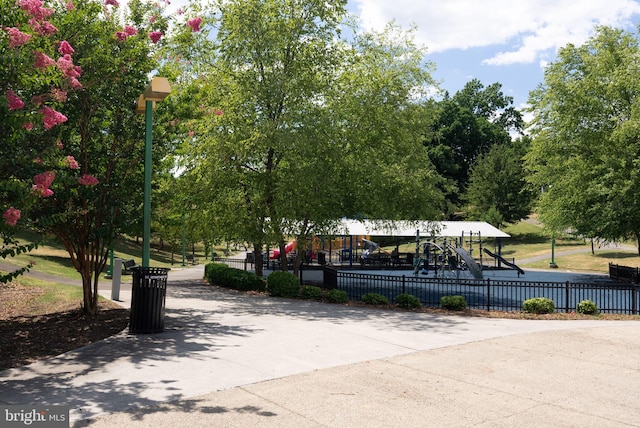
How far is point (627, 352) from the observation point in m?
9.98

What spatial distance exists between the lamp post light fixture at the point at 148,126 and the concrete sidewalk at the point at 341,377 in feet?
6.36

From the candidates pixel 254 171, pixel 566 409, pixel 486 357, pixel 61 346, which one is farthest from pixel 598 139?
pixel 61 346

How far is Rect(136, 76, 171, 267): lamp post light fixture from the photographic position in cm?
1055

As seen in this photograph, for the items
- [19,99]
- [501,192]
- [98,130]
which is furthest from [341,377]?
[501,192]

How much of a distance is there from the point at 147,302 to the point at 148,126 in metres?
3.64

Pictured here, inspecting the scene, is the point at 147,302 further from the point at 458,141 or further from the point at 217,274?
the point at 458,141

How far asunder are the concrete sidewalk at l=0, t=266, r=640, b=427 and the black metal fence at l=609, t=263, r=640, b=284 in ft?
53.5

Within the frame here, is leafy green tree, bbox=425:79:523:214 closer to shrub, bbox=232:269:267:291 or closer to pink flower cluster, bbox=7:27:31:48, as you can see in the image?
shrub, bbox=232:269:267:291

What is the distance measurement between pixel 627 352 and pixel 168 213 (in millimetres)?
16439

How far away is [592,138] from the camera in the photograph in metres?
30.4

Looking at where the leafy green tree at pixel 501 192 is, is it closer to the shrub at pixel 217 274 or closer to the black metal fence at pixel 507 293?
the black metal fence at pixel 507 293

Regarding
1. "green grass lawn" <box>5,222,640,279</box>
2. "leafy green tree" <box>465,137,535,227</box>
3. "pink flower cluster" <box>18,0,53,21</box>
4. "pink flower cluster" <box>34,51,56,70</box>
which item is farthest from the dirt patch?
"leafy green tree" <box>465,137,535,227</box>
